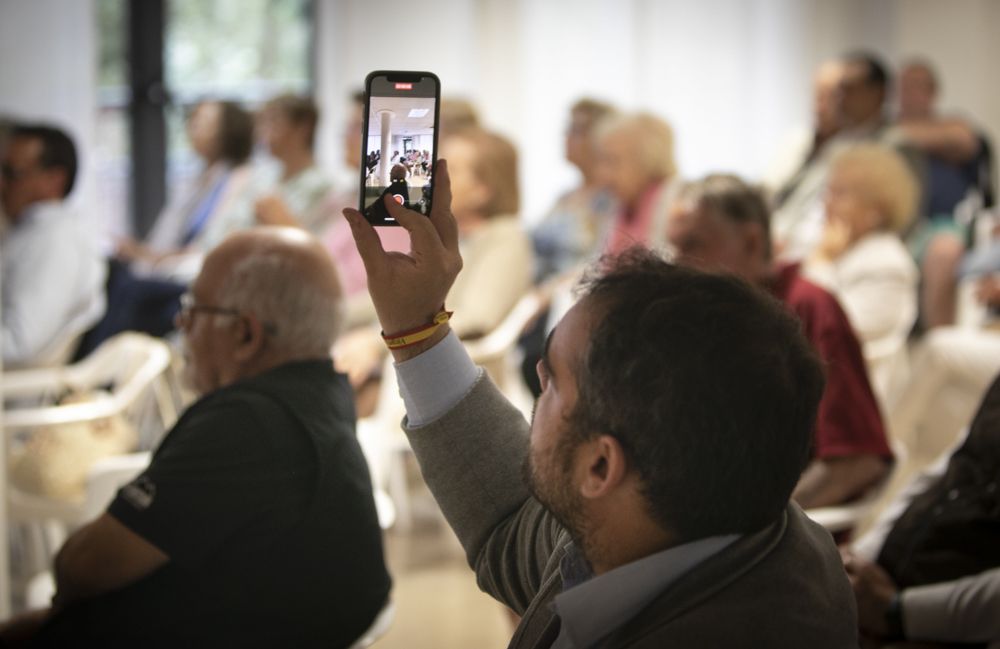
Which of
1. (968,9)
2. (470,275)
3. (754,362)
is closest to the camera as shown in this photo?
(754,362)

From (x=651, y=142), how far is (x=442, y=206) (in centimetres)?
309

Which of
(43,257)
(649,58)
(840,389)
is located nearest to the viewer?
(840,389)

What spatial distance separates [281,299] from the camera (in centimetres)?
185

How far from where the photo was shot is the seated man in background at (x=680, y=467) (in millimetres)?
1064

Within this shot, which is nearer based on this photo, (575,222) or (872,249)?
(872,249)

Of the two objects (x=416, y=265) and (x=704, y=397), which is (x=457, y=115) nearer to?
(x=416, y=265)

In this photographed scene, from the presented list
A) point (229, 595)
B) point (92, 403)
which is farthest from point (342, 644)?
point (92, 403)

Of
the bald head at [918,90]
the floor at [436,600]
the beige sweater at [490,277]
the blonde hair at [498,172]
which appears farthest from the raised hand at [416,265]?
the bald head at [918,90]

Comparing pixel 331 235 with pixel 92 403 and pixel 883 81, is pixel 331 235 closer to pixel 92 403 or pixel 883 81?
pixel 92 403

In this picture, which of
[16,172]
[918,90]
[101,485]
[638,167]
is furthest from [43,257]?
[918,90]

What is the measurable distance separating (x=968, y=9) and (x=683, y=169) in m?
1.72

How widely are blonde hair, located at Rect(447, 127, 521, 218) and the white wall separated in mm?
2378

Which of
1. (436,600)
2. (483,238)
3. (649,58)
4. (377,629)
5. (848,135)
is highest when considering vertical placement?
(649,58)

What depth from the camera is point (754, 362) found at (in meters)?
1.07
